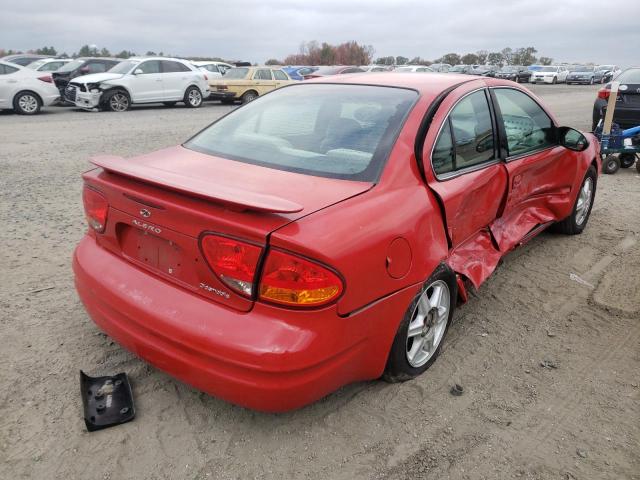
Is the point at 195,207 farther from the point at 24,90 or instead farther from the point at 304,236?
the point at 24,90

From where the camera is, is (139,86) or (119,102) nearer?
(119,102)

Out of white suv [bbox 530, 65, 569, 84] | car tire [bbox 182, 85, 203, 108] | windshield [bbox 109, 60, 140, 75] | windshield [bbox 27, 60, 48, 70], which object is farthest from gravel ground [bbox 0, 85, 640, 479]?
white suv [bbox 530, 65, 569, 84]

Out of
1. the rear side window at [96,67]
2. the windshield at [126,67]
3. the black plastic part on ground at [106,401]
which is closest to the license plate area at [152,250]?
the black plastic part on ground at [106,401]

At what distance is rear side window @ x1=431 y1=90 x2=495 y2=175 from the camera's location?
2.89m

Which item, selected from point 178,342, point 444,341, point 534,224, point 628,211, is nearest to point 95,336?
point 178,342

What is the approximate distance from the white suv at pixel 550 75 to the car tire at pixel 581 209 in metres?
40.1

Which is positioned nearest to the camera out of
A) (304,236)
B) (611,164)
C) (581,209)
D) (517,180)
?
(304,236)

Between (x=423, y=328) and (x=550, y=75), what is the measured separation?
43516 millimetres

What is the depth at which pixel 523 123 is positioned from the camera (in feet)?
13.0

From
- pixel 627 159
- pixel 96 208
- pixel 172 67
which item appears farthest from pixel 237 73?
pixel 96 208

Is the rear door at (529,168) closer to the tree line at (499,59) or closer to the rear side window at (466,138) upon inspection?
the rear side window at (466,138)

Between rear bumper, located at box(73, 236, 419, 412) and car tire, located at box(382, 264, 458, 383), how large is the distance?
0.11 meters

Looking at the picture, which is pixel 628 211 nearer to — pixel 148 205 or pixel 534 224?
pixel 534 224

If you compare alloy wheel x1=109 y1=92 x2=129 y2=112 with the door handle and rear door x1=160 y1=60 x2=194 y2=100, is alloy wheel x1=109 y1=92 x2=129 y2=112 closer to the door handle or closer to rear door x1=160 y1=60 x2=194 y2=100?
rear door x1=160 y1=60 x2=194 y2=100
